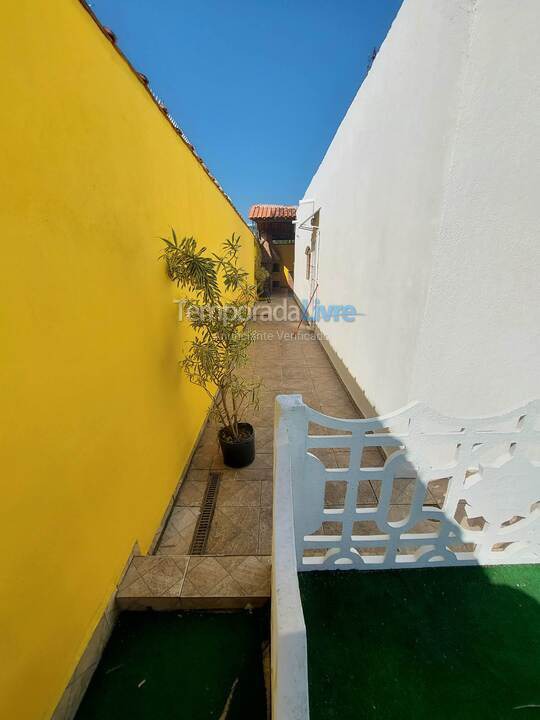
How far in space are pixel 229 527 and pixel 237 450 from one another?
0.65 metres

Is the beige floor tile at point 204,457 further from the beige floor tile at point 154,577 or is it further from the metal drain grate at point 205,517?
the beige floor tile at point 154,577

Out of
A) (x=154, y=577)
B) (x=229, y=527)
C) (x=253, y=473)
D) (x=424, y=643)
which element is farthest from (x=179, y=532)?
(x=424, y=643)

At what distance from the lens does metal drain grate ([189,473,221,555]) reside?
1965mm

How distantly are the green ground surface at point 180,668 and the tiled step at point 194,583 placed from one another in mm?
61

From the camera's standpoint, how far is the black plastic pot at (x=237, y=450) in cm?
263

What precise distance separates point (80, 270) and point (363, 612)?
7.12ft

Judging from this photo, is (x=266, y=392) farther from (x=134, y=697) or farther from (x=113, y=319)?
(x=134, y=697)

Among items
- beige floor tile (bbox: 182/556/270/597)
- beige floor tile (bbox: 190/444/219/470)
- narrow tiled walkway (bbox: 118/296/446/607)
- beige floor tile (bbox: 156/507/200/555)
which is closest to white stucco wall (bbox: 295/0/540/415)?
narrow tiled walkway (bbox: 118/296/446/607)

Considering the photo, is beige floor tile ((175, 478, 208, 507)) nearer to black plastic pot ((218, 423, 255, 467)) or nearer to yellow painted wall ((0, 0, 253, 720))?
black plastic pot ((218, 423, 255, 467))

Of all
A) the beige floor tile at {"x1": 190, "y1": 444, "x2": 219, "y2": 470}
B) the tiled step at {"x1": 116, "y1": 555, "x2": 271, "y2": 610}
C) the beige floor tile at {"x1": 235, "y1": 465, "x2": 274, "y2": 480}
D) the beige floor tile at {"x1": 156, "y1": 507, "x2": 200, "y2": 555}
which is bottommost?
the beige floor tile at {"x1": 156, "y1": 507, "x2": 200, "y2": 555}

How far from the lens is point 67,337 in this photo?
1.20 m

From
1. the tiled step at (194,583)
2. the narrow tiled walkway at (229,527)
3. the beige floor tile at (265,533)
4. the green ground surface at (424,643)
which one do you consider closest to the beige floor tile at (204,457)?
the narrow tiled walkway at (229,527)

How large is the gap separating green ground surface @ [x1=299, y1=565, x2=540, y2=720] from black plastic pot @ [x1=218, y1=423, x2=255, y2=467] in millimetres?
1130

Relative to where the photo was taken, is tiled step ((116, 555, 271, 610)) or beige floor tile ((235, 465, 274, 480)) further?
beige floor tile ((235, 465, 274, 480))
